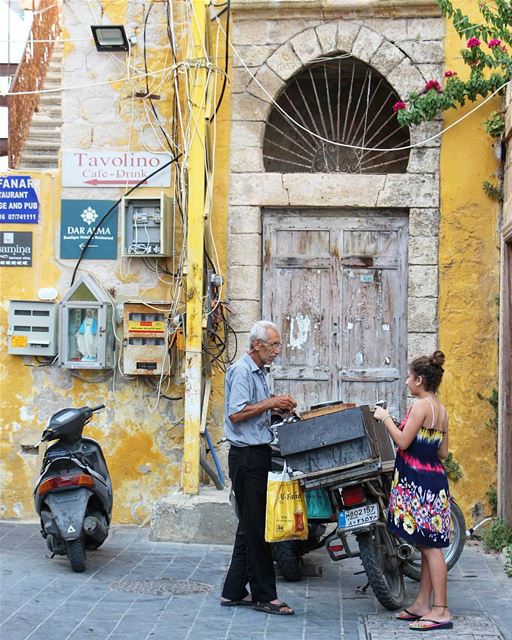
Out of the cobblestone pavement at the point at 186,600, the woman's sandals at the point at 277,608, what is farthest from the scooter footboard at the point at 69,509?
the woman's sandals at the point at 277,608

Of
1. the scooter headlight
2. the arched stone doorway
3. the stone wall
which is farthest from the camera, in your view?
the arched stone doorway

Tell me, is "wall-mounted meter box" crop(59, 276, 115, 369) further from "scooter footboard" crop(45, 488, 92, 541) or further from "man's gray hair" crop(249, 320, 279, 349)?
"man's gray hair" crop(249, 320, 279, 349)

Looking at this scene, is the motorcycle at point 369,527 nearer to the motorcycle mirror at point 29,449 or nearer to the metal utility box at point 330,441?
the metal utility box at point 330,441

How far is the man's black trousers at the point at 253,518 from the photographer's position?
619 centimetres

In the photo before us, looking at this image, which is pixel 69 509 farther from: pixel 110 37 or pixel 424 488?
pixel 110 37

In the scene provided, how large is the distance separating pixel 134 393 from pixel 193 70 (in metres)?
2.84

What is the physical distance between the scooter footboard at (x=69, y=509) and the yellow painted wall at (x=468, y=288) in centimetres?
322

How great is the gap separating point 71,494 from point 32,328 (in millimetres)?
2263

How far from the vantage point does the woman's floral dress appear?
5996 mm

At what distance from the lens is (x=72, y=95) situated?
9.34m

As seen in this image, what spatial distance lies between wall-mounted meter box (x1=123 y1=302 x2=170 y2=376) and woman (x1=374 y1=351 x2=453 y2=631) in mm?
3297

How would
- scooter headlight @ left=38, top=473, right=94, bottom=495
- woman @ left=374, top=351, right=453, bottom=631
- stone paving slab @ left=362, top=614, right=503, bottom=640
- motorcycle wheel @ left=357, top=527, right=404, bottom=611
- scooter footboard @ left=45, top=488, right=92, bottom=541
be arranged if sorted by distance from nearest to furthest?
1. stone paving slab @ left=362, top=614, right=503, bottom=640
2. woman @ left=374, top=351, right=453, bottom=631
3. motorcycle wheel @ left=357, top=527, right=404, bottom=611
4. scooter footboard @ left=45, top=488, right=92, bottom=541
5. scooter headlight @ left=38, top=473, right=94, bottom=495

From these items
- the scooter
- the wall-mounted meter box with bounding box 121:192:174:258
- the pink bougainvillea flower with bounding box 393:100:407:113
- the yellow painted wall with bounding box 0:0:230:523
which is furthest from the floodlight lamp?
the scooter

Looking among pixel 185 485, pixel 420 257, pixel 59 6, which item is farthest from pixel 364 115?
pixel 185 485
